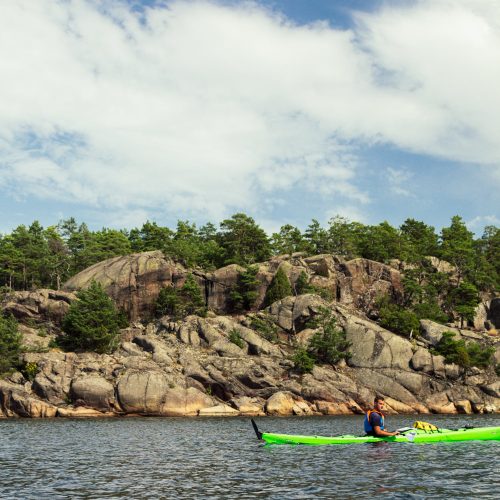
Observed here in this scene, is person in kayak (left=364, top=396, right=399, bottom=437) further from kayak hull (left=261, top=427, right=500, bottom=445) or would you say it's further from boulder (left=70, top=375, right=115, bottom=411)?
boulder (left=70, top=375, right=115, bottom=411)

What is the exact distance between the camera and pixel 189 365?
77.1 meters

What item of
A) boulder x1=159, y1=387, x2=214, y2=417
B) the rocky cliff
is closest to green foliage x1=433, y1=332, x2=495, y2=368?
the rocky cliff

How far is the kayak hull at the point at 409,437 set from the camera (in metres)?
37.4

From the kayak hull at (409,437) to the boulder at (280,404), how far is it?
34531 mm

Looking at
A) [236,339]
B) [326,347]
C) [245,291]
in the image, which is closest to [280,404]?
[326,347]

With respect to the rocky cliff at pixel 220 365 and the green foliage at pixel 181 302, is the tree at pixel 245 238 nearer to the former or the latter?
the rocky cliff at pixel 220 365

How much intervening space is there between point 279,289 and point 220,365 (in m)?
24.2

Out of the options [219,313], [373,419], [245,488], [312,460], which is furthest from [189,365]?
[245,488]

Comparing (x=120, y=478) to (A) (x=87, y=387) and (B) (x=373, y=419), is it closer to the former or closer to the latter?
(B) (x=373, y=419)

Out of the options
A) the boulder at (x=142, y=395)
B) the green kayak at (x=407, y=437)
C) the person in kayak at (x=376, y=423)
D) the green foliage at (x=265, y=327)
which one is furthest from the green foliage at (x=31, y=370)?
the person in kayak at (x=376, y=423)

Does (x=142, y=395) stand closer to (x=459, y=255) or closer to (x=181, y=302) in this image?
(x=181, y=302)

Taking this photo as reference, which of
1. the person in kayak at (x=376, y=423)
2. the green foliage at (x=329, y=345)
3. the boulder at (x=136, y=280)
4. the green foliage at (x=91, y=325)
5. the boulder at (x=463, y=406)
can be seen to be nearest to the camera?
the person in kayak at (x=376, y=423)

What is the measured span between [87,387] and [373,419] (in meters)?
42.2

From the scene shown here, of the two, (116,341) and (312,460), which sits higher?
(116,341)
